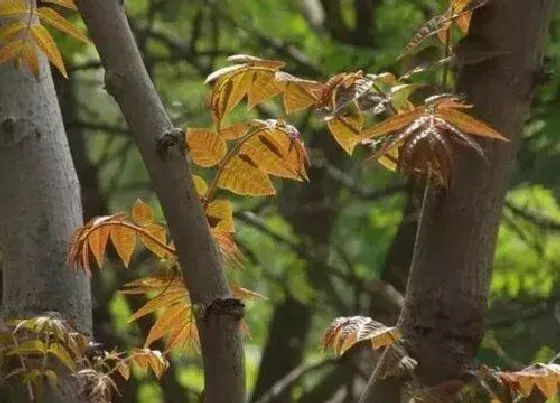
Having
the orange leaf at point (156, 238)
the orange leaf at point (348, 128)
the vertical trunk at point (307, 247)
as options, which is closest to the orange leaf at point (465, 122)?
the orange leaf at point (348, 128)

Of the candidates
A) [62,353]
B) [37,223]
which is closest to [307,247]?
[37,223]

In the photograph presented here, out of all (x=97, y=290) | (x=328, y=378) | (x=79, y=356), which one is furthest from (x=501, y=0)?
(x=328, y=378)

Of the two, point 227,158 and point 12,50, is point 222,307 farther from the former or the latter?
point 12,50

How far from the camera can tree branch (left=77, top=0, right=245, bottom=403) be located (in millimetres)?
629

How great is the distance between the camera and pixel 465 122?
658mm

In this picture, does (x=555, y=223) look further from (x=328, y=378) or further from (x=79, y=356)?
(x=79, y=356)

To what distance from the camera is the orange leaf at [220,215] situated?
0.81m

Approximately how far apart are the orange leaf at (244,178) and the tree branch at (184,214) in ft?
0.41

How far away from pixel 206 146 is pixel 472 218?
205 millimetres

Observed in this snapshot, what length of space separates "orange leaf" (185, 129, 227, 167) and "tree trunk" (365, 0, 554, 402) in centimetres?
16

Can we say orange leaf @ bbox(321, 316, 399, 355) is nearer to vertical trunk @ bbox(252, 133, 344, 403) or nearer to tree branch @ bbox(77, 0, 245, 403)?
tree branch @ bbox(77, 0, 245, 403)

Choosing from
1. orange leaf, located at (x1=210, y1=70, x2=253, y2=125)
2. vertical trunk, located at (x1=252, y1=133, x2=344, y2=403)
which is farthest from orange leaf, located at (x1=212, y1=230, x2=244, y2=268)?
vertical trunk, located at (x1=252, y1=133, x2=344, y2=403)

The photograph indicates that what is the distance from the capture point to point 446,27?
29.4 inches

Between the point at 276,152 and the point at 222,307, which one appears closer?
the point at 222,307
